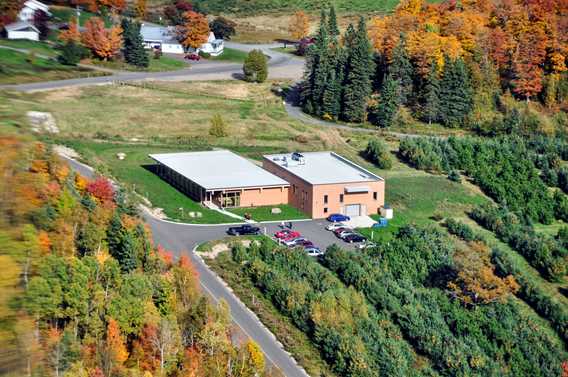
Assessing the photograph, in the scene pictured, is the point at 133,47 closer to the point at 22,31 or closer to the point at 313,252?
the point at 22,31

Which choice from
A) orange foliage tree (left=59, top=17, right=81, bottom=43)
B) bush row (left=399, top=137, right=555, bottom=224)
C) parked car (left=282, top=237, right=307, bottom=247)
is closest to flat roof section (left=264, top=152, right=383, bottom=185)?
parked car (left=282, top=237, right=307, bottom=247)

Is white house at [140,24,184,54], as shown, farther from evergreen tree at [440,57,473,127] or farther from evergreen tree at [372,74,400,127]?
evergreen tree at [440,57,473,127]

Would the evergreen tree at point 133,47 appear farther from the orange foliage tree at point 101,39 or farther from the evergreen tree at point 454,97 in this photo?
the evergreen tree at point 454,97

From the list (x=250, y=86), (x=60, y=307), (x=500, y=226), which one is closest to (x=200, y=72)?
(x=250, y=86)

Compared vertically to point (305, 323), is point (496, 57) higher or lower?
higher

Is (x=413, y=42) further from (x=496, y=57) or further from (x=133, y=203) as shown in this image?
(x=133, y=203)

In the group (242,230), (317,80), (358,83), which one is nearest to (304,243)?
(242,230)
